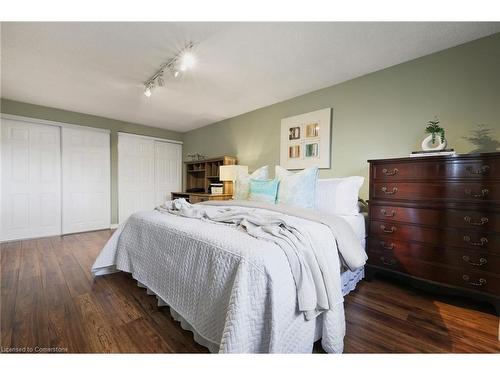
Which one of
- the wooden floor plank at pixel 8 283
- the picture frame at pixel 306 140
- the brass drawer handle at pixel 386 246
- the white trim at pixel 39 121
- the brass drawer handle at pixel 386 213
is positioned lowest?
the wooden floor plank at pixel 8 283

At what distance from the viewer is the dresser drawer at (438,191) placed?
1.57 metres

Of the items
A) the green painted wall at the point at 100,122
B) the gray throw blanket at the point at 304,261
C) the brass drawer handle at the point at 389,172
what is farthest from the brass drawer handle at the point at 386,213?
the green painted wall at the point at 100,122

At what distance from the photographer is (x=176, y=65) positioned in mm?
2344

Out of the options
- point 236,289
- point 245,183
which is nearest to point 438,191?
point 236,289

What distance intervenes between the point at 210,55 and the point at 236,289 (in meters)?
2.18

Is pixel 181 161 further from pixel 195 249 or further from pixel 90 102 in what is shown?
pixel 195 249

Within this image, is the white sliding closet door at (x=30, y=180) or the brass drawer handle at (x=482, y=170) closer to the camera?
the brass drawer handle at (x=482, y=170)

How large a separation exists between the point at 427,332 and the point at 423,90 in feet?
7.07

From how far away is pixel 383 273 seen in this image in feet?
6.86

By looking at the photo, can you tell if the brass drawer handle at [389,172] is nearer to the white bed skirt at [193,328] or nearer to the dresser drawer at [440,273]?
the dresser drawer at [440,273]

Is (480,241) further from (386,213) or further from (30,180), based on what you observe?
(30,180)

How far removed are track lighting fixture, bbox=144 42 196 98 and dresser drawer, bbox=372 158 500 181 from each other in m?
2.11

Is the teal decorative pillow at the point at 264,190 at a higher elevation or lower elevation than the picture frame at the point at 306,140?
lower
